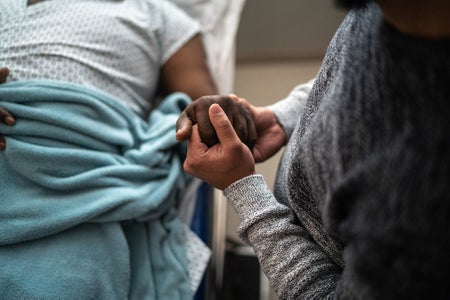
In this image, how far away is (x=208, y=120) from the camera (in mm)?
649

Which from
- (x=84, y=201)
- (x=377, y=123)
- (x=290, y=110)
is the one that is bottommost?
(x=84, y=201)

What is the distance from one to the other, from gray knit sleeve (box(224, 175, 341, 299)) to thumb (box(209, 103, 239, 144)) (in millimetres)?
69

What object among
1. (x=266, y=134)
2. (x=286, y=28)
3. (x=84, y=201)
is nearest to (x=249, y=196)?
(x=266, y=134)

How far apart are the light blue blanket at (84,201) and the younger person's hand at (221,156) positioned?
0.23 meters

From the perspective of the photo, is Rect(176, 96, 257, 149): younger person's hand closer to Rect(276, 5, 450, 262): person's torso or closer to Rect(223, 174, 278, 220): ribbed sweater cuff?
Rect(223, 174, 278, 220): ribbed sweater cuff

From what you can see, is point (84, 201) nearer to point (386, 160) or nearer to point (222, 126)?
point (222, 126)

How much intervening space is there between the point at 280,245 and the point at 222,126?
0.20m

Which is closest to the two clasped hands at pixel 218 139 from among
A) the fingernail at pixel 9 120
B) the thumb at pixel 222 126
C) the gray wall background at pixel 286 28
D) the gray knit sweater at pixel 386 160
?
the thumb at pixel 222 126

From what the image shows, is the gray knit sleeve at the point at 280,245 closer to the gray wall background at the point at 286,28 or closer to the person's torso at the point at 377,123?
the person's torso at the point at 377,123

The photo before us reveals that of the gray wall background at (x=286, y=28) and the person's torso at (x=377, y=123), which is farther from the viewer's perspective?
the gray wall background at (x=286, y=28)

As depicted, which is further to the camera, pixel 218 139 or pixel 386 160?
pixel 218 139

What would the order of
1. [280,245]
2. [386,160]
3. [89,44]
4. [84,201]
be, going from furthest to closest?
[89,44] < [84,201] < [280,245] < [386,160]

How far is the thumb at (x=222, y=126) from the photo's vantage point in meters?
0.60

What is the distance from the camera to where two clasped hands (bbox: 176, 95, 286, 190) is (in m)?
0.60
